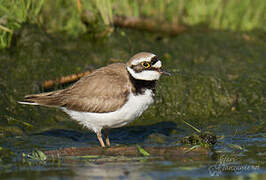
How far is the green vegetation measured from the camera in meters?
10.2

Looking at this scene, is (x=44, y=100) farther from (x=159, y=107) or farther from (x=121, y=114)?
(x=159, y=107)

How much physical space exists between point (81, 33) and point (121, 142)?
3349 mm

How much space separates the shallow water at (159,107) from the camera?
6.26 m

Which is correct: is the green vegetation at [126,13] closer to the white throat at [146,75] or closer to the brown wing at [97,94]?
the brown wing at [97,94]

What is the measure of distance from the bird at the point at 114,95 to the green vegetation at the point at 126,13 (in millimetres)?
2725

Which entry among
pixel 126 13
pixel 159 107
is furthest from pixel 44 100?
pixel 126 13

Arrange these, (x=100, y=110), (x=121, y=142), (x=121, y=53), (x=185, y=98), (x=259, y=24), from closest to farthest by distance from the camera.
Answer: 1. (x=100, y=110)
2. (x=121, y=142)
3. (x=185, y=98)
4. (x=121, y=53)
5. (x=259, y=24)

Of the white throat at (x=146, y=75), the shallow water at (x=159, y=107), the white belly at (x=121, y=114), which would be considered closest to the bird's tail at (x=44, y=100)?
the white belly at (x=121, y=114)

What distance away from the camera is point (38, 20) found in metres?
10.7

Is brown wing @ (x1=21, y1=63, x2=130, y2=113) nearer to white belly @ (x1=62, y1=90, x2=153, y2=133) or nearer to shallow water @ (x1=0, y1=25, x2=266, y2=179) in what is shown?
white belly @ (x1=62, y1=90, x2=153, y2=133)

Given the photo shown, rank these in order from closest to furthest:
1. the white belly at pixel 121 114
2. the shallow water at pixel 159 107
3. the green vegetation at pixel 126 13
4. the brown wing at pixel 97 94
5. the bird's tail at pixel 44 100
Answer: the shallow water at pixel 159 107 < the white belly at pixel 121 114 < the brown wing at pixel 97 94 < the bird's tail at pixel 44 100 < the green vegetation at pixel 126 13

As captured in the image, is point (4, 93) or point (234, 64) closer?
point (4, 93)

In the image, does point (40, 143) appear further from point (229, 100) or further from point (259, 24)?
point (259, 24)

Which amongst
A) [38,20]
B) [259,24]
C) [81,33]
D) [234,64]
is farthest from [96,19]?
[259,24]
